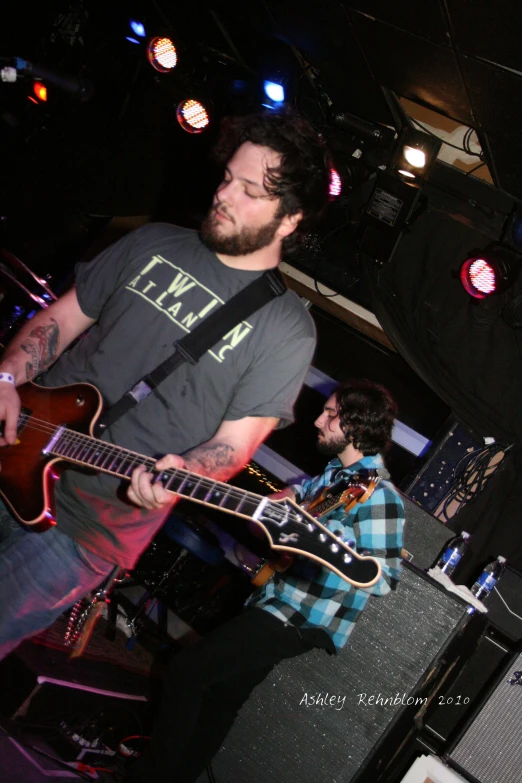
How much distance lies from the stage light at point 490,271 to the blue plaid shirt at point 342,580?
2.70m

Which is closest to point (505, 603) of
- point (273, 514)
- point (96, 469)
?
point (273, 514)

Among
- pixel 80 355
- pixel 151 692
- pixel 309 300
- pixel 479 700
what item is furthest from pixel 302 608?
pixel 309 300

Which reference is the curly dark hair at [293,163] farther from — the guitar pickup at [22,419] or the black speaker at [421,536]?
the black speaker at [421,536]

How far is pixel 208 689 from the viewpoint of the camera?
2801mm

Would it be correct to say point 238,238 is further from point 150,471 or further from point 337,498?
point 337,498

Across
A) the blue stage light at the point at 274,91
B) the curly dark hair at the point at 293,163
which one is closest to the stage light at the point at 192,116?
the blue stage light at the point at 274,91

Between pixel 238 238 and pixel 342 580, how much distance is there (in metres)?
1.69

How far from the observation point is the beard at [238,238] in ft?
7.76

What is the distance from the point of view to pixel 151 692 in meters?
4.22

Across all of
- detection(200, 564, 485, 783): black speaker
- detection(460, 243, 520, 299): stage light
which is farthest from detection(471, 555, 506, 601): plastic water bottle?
detection(460, 243, 520, 299): stage light

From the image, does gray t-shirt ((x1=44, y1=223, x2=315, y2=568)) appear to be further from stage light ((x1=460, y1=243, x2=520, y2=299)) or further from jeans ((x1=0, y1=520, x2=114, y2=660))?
stage light ((x1=460, y1=243, x2=520, y2=299))

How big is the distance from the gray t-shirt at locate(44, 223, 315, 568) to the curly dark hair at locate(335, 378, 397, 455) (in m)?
1.24

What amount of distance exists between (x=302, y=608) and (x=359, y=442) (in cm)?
109

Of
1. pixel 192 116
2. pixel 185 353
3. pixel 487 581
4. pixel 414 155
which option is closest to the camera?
pixel 185 353
